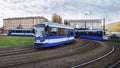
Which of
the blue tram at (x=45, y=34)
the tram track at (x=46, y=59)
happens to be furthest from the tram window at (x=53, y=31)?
the tram track at (x=46, y=59)

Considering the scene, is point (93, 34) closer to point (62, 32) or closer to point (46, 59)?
point (62, 32)

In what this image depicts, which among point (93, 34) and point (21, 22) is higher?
point (21, 22)

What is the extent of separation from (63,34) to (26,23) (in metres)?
120

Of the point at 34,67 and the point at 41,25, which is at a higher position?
the point at 41,25

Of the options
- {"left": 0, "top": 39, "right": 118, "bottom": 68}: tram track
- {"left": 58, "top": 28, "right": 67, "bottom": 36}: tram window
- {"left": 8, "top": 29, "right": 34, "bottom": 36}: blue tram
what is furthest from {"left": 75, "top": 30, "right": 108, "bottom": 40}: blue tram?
{"left": 0, "top": 39, "right": 118, "bottom": 68}: tram track

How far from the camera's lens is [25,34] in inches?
2559

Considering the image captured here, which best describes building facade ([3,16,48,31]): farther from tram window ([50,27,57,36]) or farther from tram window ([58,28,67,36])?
tram window ([50,27,57,36])

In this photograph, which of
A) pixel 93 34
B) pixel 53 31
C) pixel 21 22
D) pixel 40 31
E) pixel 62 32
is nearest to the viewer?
pixel 40 31

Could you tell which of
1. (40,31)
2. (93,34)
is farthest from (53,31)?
(93,34)

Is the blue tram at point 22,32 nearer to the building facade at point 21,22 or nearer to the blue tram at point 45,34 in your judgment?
the blue tram at point 45,34

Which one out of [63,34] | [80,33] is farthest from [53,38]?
[80,33]

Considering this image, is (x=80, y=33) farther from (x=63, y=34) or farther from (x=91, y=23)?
(x=91, y=23)

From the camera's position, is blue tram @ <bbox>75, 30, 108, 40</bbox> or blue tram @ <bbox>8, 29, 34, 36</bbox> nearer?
blue tram @ <bbox>75, 30, 108, 40</bbox>

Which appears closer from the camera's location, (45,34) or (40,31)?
(45,34)
